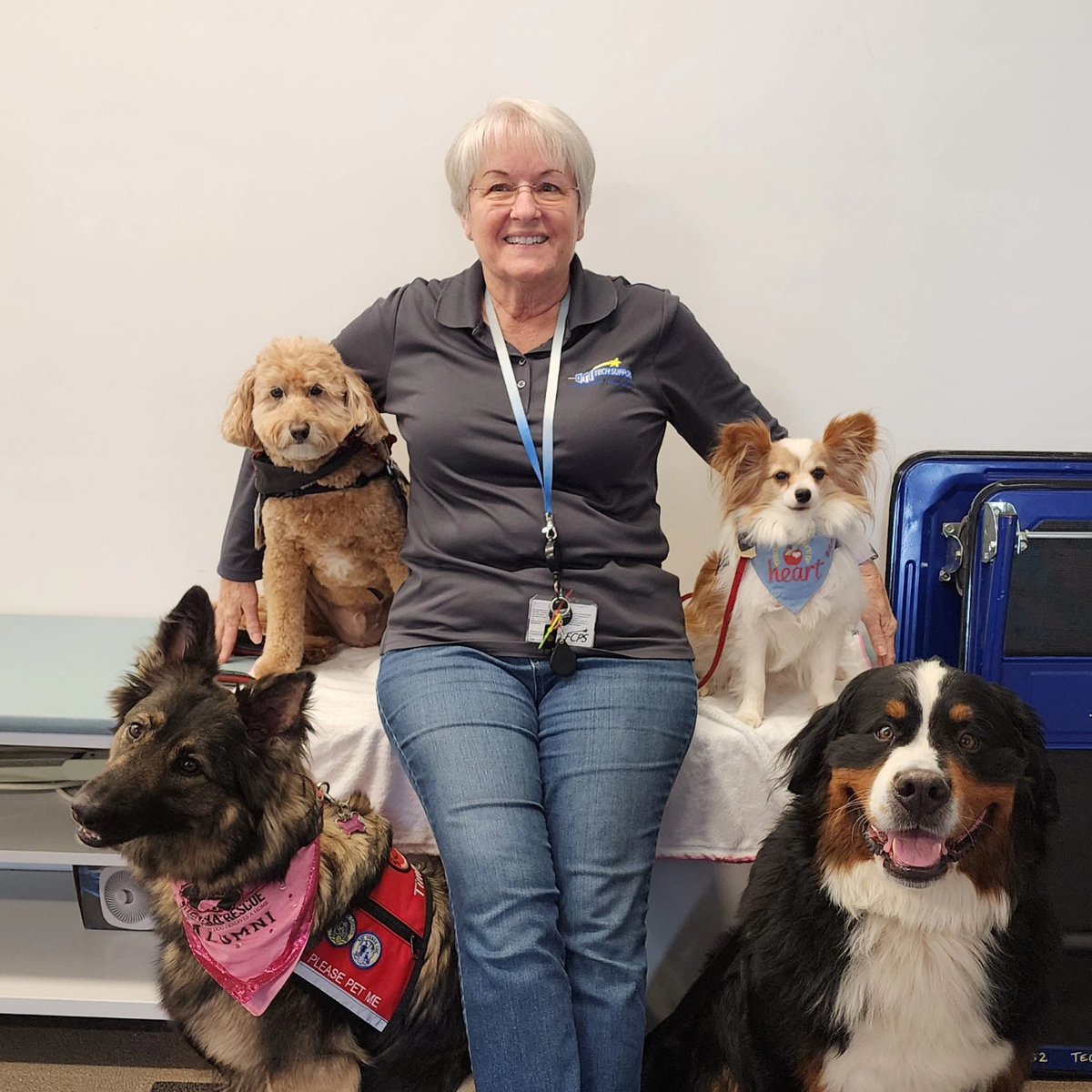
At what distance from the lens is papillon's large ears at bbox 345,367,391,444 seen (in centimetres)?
187

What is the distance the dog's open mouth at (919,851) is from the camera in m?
1.30

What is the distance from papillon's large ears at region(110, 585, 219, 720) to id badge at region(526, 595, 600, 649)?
55 centimetres

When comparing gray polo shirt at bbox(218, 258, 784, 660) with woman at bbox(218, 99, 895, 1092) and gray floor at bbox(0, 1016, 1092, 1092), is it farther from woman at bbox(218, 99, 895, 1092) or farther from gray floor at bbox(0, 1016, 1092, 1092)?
gray floor at bbox(0, 1016, 1092, 1092)

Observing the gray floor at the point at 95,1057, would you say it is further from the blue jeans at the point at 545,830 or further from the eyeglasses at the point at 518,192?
the eyeglasses at the point at 518,192

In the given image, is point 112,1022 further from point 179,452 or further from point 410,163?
point 410,163

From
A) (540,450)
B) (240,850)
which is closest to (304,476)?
(540,450)

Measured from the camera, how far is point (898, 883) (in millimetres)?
1345

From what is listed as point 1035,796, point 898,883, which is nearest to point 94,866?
point 898,883

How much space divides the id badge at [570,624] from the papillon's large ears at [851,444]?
1.77 ft

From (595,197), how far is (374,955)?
1.68 metres

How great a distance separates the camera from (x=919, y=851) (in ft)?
4.33

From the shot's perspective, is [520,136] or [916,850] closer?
[916,850]

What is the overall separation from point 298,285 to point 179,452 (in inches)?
20.5

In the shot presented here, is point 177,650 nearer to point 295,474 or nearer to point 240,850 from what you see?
point 240,850
